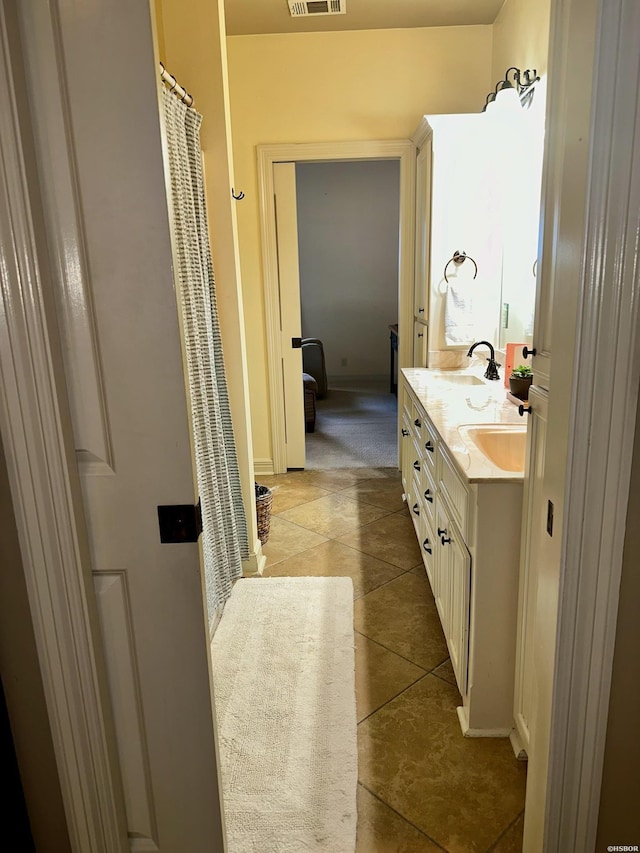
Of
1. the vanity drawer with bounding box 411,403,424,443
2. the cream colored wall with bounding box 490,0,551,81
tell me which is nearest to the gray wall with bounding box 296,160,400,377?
the cream colored wall with bounding box 490,0,551,81

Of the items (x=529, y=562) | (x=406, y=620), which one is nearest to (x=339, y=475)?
(x=406, y=620)

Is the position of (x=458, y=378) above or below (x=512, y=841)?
above

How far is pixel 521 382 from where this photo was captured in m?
2.37

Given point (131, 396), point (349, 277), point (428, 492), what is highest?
point (349, 277)

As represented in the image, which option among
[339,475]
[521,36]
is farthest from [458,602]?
[521,36]

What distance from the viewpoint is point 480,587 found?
1.71 m

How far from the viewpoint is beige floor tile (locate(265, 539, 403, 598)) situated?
2844 mm

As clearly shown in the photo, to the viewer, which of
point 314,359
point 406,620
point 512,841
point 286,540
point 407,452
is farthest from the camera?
point 314,359

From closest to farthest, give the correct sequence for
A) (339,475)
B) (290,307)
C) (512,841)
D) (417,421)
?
1. (512,841)
2. (417,421)
3. (290,307)
4. (339,475)

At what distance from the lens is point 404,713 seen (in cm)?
196

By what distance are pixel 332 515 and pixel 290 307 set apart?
5.06ft

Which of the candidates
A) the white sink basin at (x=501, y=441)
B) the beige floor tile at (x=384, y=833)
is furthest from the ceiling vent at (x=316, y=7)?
the beige floor tile at (x=384, y=833)

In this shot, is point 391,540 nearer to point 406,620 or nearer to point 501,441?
point 406,620

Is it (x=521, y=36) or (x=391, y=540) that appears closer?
(x=521, y=36)
